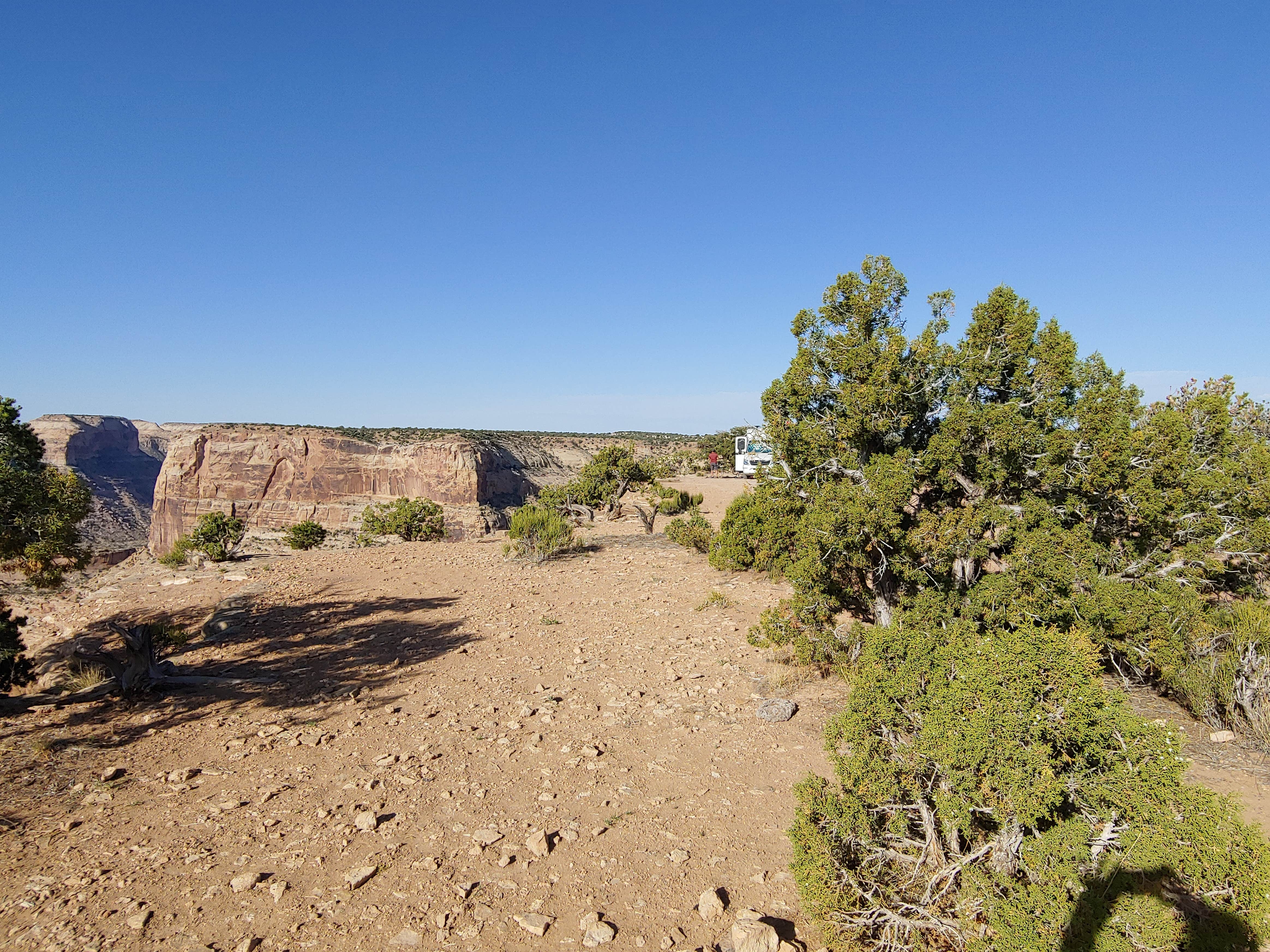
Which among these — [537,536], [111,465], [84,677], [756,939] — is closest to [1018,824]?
[756,939]

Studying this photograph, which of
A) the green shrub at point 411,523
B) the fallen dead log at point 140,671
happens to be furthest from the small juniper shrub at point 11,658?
the green shrub at point 411,523

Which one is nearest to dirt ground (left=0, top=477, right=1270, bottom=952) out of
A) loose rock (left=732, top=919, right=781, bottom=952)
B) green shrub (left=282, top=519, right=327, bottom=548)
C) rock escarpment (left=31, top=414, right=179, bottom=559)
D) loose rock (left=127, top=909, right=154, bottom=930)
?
loose rock (left=127, top=909, right=154, bottom=930)

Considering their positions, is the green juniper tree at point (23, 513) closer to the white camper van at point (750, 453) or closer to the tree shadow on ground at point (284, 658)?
the tree shadow on ground at point (284, 658)

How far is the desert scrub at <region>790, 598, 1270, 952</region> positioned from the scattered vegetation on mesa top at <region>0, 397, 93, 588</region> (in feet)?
32.7

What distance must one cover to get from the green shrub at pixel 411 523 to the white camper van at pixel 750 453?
13.0 meters

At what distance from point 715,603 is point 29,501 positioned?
10575 millimetres

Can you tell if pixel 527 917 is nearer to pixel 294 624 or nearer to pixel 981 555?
pixel 981 555

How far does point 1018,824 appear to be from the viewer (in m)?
3.29

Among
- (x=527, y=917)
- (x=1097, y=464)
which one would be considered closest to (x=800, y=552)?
(x=1097, y=464)

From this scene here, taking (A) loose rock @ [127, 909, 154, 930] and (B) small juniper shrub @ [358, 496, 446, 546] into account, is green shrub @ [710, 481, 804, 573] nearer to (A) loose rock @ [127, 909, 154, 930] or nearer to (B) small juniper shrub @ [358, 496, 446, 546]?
(A) loose rock @ [127, 909, 154, 930]

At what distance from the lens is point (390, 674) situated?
8484 mm

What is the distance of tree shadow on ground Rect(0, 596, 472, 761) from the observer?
7.18 metres

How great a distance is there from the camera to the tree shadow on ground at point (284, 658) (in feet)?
23.5

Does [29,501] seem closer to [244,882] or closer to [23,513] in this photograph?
[23,513]
